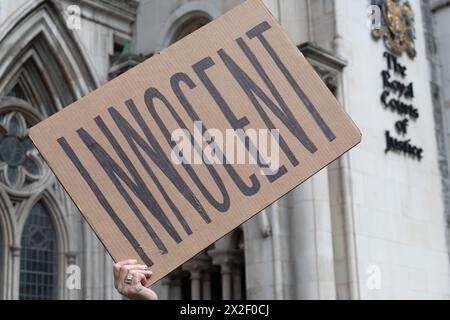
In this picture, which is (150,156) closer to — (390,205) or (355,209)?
(355,209)

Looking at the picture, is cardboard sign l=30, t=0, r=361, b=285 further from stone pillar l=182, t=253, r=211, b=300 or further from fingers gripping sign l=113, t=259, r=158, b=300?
stone pillar l=182, t=253, r=211, b=300

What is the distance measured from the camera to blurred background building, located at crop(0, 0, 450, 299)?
11.6m

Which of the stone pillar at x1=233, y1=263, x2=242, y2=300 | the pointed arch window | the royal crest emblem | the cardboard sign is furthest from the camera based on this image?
the royal crest emblem

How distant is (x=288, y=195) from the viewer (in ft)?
38.7

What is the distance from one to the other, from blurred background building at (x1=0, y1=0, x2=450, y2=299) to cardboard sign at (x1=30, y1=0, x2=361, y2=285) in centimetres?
813

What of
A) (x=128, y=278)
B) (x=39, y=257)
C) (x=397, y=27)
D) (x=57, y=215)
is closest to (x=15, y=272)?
(x=39, y=257)

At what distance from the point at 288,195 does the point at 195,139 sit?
8.69 metres

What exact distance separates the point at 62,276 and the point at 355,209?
501 cm

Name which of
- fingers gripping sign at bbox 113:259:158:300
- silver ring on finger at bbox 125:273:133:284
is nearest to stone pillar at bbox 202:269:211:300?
fingers gripping sign at bbox 113:259:158:300

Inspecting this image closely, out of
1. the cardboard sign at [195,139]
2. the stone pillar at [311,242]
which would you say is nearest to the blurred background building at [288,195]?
the stone pillar at [311,242]

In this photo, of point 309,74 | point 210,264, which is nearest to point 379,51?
point 210,264

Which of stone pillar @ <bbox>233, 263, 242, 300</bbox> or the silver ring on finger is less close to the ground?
stone pillar @ <bbox>233, 263, 242, 300</bbox>

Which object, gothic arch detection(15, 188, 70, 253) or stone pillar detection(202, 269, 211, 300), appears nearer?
gothic arch detection(15, 188, 70, 253)

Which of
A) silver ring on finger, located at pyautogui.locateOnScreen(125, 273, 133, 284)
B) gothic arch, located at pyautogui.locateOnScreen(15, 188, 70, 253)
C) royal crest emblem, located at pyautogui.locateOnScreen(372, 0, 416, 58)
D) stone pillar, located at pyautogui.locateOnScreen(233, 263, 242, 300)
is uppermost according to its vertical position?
royal crest emblem, located at pyautogui.locateOnScreen(372, 0, 416, 58)
